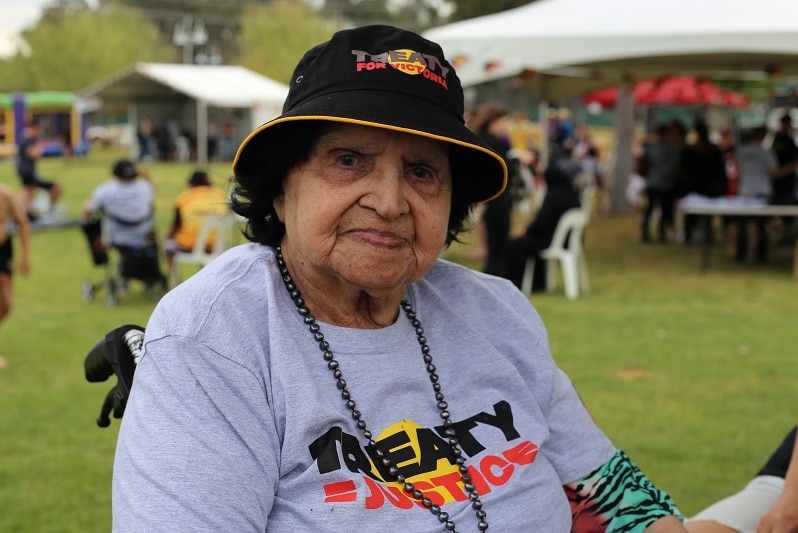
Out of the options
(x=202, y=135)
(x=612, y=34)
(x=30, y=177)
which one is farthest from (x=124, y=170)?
(x=202, y=135)

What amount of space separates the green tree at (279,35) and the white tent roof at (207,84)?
56.1ft

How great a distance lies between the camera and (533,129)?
3003cm

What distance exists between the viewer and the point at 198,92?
A: 33.8m

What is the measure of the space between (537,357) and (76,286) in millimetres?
10103

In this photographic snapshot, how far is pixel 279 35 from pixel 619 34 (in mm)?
51712

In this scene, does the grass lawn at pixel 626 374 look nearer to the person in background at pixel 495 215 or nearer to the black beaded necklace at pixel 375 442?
the black beaded necklace at pixel 375 442

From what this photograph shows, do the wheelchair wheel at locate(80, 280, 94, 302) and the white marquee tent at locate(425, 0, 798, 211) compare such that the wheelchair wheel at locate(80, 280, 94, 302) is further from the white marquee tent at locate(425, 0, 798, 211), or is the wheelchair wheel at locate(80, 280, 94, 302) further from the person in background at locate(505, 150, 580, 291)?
the white marquee tent at locate(425, 0, 798, 211)

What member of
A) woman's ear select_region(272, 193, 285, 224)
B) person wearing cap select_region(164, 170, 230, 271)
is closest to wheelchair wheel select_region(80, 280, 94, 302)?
person wearing cap select_region(164, 170, 230, 271)

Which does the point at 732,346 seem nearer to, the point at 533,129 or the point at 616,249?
the point at 616,249

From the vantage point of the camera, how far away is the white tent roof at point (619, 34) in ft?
33.8

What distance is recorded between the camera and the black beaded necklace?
76.9 inches

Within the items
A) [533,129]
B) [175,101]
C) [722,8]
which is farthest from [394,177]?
[175,101]

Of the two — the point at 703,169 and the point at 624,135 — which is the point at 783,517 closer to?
the point at 703,169

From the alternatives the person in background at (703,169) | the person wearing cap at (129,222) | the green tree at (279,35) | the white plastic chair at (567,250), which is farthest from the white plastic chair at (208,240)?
the green tree at (279,35)
